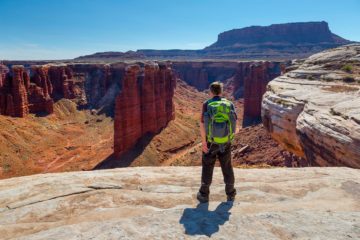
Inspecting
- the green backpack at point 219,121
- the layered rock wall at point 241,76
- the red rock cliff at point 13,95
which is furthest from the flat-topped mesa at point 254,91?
the green backpack at point 219,121

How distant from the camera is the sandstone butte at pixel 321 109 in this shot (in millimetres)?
10219

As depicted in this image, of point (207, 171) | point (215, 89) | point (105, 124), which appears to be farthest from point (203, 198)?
point (105, 124)

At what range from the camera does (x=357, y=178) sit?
8.15m

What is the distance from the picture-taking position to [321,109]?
470 inches

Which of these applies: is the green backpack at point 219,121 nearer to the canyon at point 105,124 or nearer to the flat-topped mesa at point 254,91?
the canyon at point 105,124

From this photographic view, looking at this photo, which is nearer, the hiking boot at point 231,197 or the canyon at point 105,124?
the hiking boot at point 231,197

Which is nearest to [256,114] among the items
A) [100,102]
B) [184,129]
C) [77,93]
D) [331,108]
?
[184,129]

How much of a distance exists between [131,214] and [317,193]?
4.16 m

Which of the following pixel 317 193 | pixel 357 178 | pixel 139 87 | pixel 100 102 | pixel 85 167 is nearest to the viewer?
pixel 317 193

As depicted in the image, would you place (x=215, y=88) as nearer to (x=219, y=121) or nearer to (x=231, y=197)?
(x=219, y=121)

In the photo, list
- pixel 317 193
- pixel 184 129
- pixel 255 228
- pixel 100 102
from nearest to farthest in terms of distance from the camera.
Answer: pixel 255 228, pixel 317 193, pixel 184 129, pixel 100 102

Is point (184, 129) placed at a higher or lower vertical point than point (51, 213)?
lower

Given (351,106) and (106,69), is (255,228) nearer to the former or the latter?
(351,106)

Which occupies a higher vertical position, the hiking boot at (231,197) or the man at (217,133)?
the man at (217,133)
